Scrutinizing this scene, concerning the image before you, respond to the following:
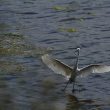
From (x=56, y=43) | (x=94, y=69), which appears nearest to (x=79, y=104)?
(x=94, y=69)

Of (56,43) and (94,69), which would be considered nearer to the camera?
(94,69)

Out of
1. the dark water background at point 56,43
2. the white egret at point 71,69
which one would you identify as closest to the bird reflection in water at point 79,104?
the dark water background at point 56,43

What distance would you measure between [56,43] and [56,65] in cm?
470

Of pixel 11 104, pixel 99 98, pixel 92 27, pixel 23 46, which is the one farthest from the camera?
pixel 92 27

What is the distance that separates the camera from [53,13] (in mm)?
20266

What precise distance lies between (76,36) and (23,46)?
226 centimetres

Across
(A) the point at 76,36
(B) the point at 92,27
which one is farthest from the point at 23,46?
(B) the point at 92,27

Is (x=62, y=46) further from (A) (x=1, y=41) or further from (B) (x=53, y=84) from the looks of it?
(B) (x=53, y=84)

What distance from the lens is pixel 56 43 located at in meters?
16.4

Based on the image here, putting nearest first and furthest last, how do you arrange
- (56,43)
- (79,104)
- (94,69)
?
1. (79,104)
2. (94,69)
3. (56,43)

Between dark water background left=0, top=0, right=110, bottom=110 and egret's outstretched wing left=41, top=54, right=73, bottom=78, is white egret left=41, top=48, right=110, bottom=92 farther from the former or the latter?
dark water background left=0, top=0, right=110, bottom=110

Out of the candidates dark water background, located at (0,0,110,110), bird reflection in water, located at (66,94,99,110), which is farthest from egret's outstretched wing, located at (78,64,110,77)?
bird reflection in water, located at (66,94,99,110)

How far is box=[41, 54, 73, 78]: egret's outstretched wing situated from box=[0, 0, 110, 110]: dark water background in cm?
38

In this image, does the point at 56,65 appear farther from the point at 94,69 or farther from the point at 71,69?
the point at 94,69
